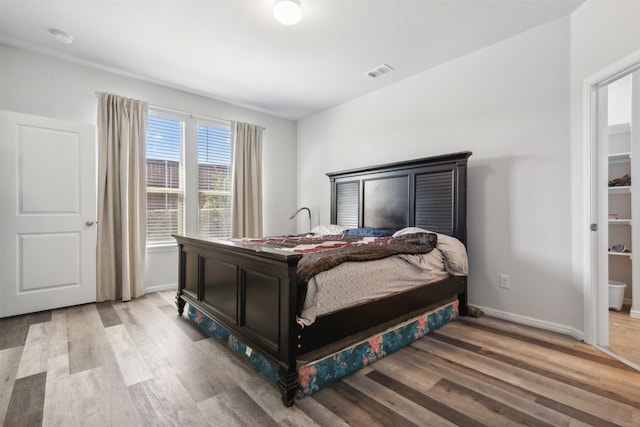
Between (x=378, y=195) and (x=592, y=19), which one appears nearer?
(x=592, y=19)

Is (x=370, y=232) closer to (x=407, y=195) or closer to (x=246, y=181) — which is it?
(x=407, y=195)

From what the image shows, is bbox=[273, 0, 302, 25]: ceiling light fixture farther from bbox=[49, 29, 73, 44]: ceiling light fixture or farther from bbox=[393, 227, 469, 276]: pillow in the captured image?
bbox=[393, 227, 469, 276]: pillow

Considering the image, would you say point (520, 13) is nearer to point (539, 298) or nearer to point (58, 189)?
point (539, 298)

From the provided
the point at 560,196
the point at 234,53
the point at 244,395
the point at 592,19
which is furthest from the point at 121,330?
the point at 592,19

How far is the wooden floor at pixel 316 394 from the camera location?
1.45 metres

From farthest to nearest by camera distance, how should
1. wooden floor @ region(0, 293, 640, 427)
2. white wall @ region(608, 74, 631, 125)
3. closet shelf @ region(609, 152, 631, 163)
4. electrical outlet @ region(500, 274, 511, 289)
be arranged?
white wall @ region(608, 74, 631, 125) → closet shelf @ region(609, 152, 631, 163) → electrical outlet @ region(500, 274, 511, 289) → wooden floor @ region(0, 293, 640, 427)

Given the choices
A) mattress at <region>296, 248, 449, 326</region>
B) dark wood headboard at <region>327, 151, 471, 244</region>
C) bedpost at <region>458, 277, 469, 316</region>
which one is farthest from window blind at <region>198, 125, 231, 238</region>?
bedpost at <region>458, 277, 469, 316</region>

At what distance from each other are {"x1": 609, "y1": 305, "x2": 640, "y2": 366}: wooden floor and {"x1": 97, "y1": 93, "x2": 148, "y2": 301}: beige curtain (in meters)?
4.49

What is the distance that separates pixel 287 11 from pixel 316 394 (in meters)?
2.64

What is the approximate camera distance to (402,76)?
140 inches

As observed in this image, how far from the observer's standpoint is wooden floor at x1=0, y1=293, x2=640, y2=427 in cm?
145

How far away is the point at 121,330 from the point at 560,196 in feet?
12.7

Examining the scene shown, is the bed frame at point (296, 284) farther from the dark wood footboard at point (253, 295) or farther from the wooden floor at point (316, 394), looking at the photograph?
the wooden floor at point (316, 394)

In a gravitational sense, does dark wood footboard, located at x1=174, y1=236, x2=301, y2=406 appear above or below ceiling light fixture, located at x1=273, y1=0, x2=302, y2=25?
below
